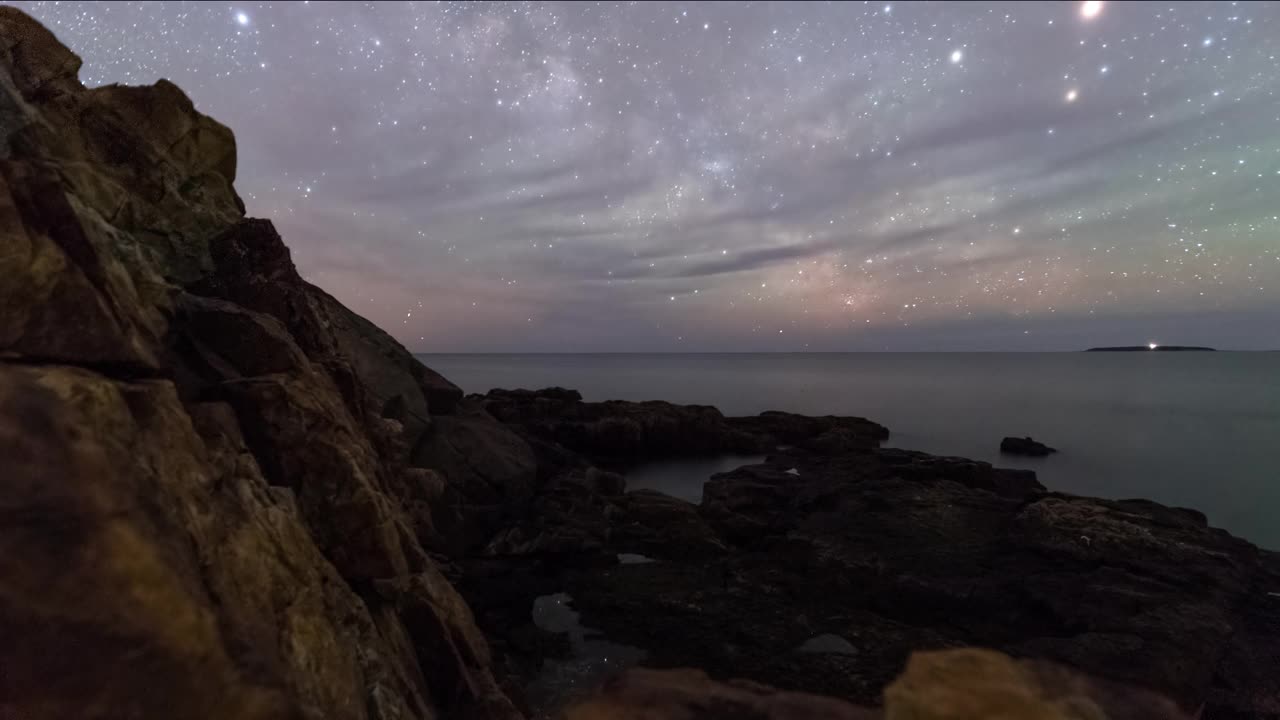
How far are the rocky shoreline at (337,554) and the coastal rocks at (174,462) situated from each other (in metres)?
0.03

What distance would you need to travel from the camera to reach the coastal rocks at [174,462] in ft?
13.8

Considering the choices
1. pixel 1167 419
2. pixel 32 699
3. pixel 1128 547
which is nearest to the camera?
pixel 32 699

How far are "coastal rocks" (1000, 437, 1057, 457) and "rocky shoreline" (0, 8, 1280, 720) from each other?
3251 cm

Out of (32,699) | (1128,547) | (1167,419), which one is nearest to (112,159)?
(32,699)

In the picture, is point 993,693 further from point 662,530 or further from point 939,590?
point 662,530

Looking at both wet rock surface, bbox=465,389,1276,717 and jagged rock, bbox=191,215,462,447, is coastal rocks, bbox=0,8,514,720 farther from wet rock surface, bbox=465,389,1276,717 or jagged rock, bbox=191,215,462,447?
wet rock surface, bbox=465,389,1276,717

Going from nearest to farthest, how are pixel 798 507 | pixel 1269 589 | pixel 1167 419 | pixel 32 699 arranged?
pixel 32 699 → pixel 1269 589 → pixel 798 507 → pixel 1167 419

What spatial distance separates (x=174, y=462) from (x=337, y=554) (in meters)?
2.98

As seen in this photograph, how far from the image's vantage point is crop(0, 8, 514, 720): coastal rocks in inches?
166

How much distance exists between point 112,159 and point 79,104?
2.64ft

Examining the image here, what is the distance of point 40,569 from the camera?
13.5ft

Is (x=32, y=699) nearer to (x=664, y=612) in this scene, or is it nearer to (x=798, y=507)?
(x=664, y=612)

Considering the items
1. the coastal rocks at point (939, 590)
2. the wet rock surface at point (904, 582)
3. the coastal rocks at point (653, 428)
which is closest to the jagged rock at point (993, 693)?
the wet rock surface at point (904, 582)

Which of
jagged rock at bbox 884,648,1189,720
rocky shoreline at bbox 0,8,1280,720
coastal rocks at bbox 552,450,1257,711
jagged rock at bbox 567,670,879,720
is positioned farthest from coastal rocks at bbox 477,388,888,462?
jagged rock at bbox 884,648,1189,720
